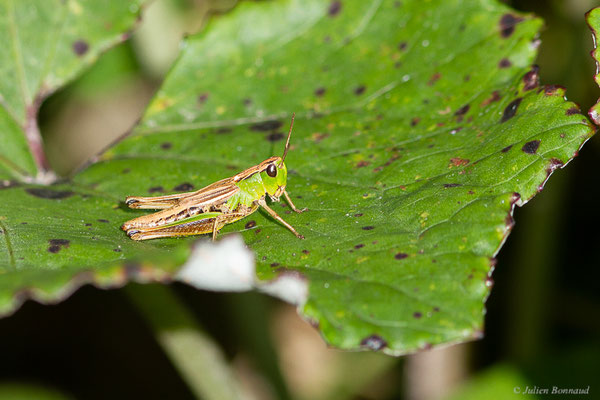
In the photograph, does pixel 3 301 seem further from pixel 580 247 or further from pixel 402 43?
pixel 580 247

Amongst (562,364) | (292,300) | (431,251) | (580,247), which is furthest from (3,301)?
(580,247)

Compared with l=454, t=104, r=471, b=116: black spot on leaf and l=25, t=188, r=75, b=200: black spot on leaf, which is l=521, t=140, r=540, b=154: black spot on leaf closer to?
l=454, t=104, r=471, b=116: black spot on leaf

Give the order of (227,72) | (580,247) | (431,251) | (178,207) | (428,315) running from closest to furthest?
(428,315) → (431,251) → (178,207) → (227,72) → (580,247)

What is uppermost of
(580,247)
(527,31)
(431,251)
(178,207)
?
(527,31)

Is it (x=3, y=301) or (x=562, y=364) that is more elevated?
(x=3, y=301)

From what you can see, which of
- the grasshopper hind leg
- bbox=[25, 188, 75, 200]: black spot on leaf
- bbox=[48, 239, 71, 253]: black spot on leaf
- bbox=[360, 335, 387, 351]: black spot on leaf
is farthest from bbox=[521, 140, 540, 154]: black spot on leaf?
bbox=[25, 188, 75, 200]: black spot on leaf

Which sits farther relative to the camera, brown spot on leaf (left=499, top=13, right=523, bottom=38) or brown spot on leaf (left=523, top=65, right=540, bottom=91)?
brown spot on leaf (left=499, top=13, right=523, bottom=38)

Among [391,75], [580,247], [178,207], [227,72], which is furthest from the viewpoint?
[580,247]
